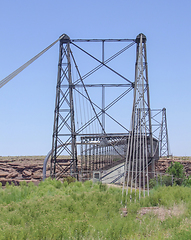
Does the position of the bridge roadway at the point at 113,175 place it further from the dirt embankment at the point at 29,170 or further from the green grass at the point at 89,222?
the green grass at the point at 89,222

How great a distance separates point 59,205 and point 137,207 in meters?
3.28

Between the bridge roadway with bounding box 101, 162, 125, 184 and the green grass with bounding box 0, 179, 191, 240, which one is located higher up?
the bridge roadway with bounding box 101, 162, 125, 184

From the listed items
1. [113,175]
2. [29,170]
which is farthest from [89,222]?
[29,170]

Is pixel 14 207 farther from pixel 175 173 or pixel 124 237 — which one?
pixel 175 173

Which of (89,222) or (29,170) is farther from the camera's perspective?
(29,170)

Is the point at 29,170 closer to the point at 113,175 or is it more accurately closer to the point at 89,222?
the point at 113,175

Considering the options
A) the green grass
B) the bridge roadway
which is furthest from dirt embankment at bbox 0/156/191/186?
the green grass

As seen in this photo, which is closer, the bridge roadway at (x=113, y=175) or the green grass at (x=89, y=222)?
the green grass at (x=89, y=222)

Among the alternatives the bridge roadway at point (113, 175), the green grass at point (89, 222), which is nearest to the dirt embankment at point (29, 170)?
the bridge roadway at point (113, 175)

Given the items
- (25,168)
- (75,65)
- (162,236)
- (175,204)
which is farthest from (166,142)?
(162,236)

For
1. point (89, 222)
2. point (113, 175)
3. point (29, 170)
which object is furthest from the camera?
point (29, 170)

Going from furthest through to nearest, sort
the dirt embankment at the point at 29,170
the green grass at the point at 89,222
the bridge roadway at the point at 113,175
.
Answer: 1. the dirt embankment at the point at 29,170
2. the bridge roadway at the point at 113,175
3. the green grass at the point at 89,222

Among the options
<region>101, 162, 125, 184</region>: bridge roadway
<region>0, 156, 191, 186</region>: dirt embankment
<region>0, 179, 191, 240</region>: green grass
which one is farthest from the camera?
<region>0, 156, 191, 186</region>: dirt embankment

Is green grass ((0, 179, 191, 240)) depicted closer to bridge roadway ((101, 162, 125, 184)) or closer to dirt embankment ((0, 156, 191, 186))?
bridge roadway ((101, 162, 125, 184))
